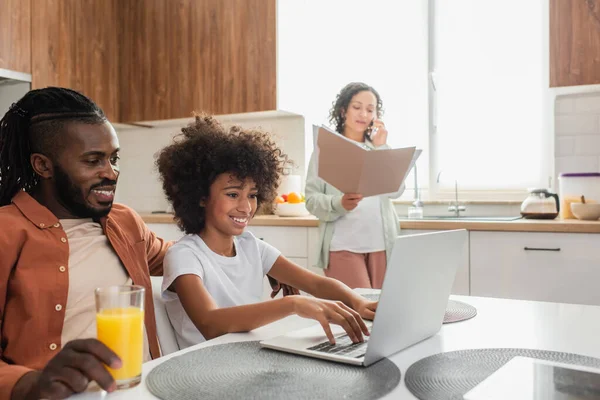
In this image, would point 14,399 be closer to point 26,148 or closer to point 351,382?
point 351,382

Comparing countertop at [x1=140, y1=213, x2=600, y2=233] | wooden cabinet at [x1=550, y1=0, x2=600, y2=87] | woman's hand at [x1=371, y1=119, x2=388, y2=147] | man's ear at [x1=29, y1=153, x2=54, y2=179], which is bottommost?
countertop at [x1=140, y1=213, x2=600, y2=233]

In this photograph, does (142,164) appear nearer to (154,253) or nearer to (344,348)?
(154,253)

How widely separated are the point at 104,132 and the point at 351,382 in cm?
75

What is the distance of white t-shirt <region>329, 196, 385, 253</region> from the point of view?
97.7 inches

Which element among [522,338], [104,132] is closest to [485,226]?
[522,338]

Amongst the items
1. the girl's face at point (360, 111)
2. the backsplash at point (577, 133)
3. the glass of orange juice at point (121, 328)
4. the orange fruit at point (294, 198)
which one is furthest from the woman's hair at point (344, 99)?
the glass of orange juice at point (121, 328)

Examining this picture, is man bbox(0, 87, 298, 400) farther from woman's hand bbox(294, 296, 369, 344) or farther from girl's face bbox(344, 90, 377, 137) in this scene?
girl's face bbox(344, 90, 377, 137)

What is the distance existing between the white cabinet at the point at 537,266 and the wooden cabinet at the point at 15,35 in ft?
7.71

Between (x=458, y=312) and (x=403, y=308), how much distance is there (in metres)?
0.39

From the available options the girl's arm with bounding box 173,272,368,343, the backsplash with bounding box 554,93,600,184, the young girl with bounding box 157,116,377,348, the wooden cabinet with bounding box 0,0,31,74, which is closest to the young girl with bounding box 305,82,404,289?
the young girl with bounding box 157,116,377,348

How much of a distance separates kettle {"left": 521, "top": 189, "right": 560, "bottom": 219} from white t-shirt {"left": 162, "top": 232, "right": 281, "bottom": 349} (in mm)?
1562

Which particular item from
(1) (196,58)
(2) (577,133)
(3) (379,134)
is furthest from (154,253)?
(2) (577,133)

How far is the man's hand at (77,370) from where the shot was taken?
68 cm

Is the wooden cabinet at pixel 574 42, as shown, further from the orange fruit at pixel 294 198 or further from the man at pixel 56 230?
the man at pixel 56 230
